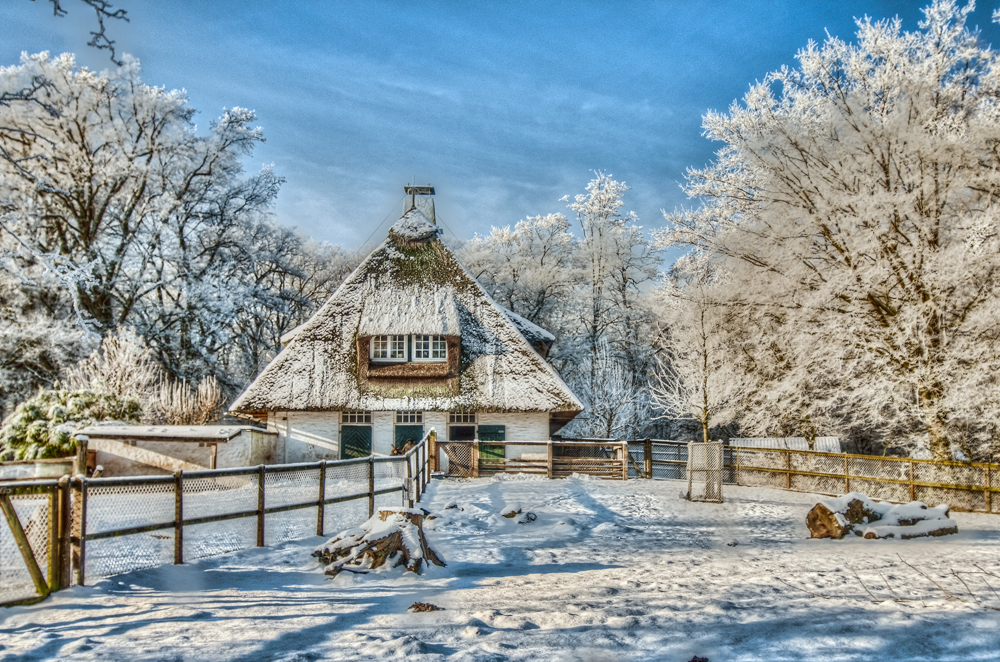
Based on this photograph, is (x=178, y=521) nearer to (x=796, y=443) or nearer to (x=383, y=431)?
(x=383, y=431)

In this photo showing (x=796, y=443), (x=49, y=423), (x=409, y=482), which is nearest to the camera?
(x=409, y=482)

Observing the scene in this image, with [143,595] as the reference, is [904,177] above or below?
above

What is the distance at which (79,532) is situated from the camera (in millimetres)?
6766

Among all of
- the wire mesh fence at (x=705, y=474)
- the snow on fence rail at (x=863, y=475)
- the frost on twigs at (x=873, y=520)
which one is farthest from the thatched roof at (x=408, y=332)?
the frost on twigs at (x=873, y=520)

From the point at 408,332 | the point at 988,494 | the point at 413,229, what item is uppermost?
the point at 413,229

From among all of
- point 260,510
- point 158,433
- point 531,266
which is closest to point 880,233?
point 260,510

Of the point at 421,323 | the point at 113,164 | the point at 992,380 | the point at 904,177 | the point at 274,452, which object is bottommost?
the point at 274,452

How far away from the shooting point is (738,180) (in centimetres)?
2242

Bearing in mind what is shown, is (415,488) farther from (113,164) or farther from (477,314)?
(113,164)

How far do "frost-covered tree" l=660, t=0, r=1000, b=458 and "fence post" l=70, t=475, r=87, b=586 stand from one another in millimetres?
17363

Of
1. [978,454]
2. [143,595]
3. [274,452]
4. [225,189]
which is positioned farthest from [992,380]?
[225,189]

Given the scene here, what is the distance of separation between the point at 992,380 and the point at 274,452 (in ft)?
69.6

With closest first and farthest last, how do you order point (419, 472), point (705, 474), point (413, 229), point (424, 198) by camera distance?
1. point (419, 472)
2. point (705, 474)
3. point (413, 229)
4. point (424, 198)

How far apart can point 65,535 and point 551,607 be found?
494cm
